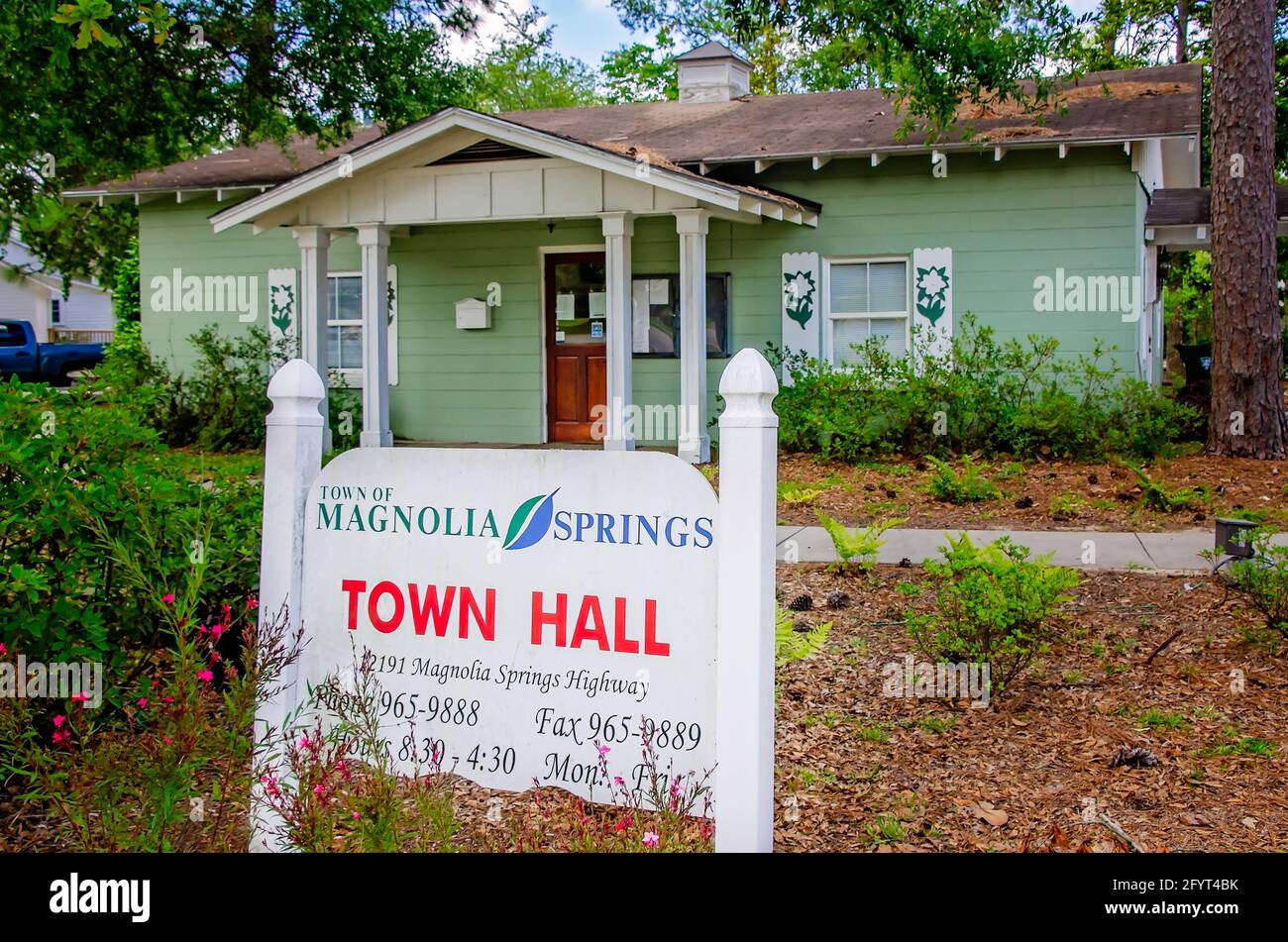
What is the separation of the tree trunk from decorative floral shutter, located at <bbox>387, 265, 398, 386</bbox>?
988 centimetres

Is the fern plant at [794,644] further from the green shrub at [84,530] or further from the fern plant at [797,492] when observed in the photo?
the fern plant at [797,492]

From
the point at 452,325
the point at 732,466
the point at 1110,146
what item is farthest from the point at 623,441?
the point at 732,466

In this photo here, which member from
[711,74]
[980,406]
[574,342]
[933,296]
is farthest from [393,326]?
[980,406]

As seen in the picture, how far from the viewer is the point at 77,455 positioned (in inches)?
164

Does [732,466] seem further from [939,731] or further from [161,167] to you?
[161,167]

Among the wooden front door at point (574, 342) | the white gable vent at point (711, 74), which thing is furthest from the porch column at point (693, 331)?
the white gable vent at point (711, 74)

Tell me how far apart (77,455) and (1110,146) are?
12.4 metres

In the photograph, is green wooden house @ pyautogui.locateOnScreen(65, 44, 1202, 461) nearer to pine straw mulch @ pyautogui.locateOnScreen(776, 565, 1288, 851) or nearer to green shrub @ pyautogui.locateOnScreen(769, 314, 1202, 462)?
green shrub @ pyautogui.locateOnScreen(769, 314, 1202, 462)

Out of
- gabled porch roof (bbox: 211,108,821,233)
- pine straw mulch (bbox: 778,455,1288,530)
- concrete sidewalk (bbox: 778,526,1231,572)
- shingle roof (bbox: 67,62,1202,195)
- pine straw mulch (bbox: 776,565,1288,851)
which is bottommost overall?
pine straw mulch (bbox: 776,565,1288,851)

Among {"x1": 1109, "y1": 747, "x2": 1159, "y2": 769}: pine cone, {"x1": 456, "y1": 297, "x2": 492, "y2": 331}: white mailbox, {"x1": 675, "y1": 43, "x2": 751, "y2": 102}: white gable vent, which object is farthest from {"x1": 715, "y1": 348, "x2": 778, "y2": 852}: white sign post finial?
{"x1": 675, "y1": 43, "x2": 751, "y2": 102}: white gable vent

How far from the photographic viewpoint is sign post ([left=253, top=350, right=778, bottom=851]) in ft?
9.95

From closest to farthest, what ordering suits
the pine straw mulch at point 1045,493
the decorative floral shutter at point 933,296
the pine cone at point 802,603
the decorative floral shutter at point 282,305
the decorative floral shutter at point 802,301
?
the pine cone at point 802,603 < the pine straw mulch at point 1045,493 < the decorative floral shutter at point 933,296 < the decorative floral shutter at point 802,301 < the decorative floral shutter at point 282,305

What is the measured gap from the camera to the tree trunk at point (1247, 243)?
12.0 m

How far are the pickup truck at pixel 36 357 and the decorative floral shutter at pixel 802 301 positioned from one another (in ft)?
61.3
